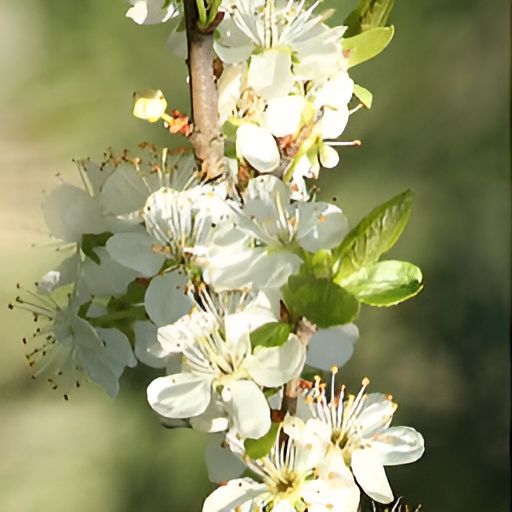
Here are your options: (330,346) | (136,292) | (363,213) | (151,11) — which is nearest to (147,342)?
(136,292)

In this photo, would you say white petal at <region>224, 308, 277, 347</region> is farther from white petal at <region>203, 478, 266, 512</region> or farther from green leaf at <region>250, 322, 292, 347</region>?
white petal at <region>203, 478, 266, 512</region>

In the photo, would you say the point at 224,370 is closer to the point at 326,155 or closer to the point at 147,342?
the point at 147,342

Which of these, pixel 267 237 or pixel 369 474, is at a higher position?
pixel 267 237

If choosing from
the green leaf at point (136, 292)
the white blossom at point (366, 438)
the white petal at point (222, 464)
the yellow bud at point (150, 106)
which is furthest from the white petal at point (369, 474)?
the yellow bud at point (150, 106)

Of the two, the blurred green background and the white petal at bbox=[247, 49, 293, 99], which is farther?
the blurred green background

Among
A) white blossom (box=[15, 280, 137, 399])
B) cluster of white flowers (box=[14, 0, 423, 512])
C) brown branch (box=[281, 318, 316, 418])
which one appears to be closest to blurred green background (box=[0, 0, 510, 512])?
white blossom (box=[15, 280, 137, 399])

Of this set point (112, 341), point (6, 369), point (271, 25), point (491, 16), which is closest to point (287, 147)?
point (271, 25)

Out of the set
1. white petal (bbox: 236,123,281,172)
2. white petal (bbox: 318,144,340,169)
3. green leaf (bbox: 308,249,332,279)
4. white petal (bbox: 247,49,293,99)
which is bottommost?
green leaf (bbox: 308,249,332,279)
